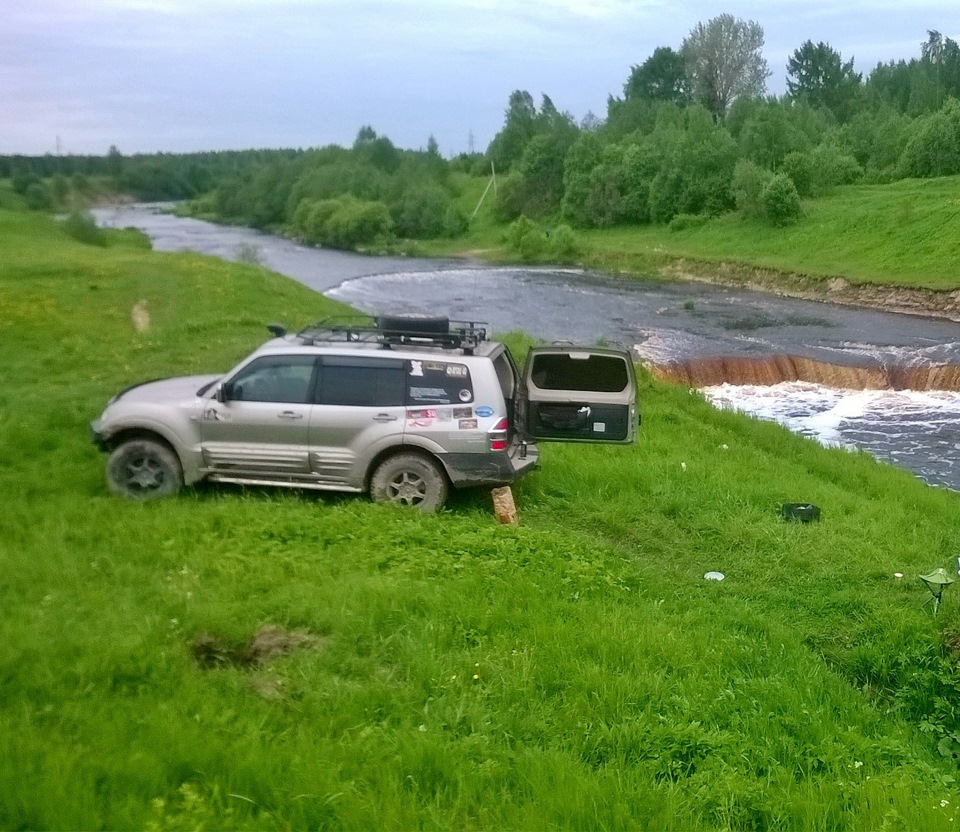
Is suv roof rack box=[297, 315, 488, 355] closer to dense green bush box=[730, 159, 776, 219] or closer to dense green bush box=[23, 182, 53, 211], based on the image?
dense green bush box=[23, 182, 53, 211]

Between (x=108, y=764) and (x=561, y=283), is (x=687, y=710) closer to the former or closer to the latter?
(x=108, y=764)

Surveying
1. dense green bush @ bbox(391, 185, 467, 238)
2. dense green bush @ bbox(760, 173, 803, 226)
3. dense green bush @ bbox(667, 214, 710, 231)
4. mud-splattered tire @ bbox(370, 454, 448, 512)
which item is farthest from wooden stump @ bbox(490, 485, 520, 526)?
dense green bush @ bbox(667, 214, 710, 231)

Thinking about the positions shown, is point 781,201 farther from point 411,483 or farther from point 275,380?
point 275,380

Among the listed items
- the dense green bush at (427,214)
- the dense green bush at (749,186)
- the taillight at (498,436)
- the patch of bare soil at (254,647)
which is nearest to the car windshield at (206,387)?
the taillight at (498,436)

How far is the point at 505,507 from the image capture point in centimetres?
919

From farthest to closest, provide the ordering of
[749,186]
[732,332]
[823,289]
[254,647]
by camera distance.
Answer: [749,186]
[823,289]
[732,332]
[254,647]

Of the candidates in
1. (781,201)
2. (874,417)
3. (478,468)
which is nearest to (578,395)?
(478,468)

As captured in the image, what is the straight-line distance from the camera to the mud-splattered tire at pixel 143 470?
8805mm

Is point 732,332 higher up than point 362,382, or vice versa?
point 362,382

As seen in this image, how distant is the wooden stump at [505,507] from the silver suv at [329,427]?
0.27m

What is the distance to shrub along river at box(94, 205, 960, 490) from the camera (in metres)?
21.2

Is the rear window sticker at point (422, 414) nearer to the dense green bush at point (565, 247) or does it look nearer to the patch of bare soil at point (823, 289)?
the patch of bare soil at point (823, 289)

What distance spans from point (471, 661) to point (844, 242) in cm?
4536

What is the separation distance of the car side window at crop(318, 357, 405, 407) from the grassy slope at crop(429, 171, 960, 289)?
33.9m
